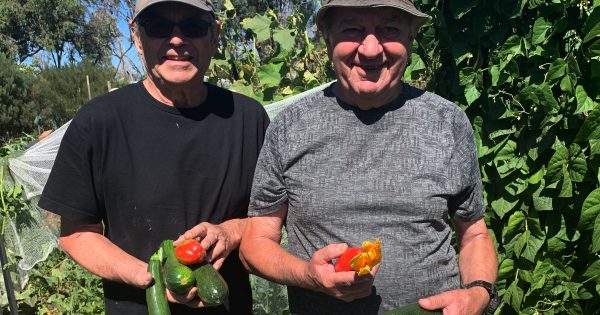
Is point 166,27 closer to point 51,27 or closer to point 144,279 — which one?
point 144,279

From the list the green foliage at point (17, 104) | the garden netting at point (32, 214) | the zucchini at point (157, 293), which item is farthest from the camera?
the green foliage at point (17, 104)

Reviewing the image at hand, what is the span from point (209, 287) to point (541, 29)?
220 centimetres

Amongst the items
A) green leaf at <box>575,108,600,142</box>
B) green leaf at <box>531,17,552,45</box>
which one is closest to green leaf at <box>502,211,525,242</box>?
green leaf at <box>575,108,600,142</box>

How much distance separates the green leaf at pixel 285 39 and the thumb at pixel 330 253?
121 inches

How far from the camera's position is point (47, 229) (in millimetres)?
4402

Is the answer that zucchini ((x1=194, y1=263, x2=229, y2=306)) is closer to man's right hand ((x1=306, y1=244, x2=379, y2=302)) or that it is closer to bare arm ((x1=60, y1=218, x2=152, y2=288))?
bare arm ((x1=60, y1=218, x2=152, y2=288))

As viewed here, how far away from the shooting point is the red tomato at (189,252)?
7.11 ft

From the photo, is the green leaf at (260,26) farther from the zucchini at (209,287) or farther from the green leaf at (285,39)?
the zucchini at (209,287)

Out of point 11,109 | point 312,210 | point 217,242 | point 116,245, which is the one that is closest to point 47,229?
point 116,245

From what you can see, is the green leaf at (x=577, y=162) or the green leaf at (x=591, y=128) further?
the green leaf at (x=577, y=162)

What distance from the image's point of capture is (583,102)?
3.11 metres

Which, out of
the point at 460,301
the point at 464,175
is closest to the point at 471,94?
the point at 464,175

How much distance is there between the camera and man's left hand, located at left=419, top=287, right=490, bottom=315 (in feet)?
6.79

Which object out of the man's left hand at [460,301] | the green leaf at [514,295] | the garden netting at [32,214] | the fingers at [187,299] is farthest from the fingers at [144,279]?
the green leaf at [514,295]
